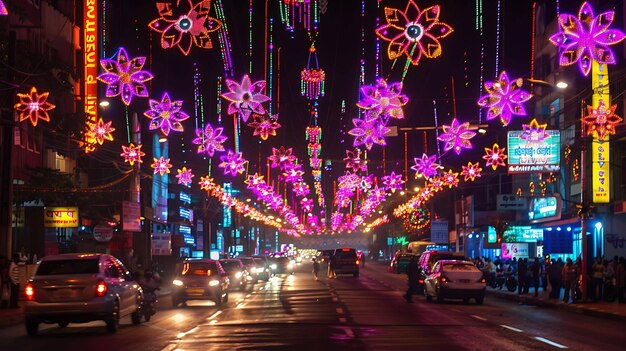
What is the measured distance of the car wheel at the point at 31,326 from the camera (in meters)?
20.9

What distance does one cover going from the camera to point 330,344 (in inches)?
694

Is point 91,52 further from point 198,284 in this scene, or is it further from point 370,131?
Answer: point 198,284

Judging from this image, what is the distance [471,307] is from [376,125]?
28.0ft

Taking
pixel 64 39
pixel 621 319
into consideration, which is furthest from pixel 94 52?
pixel 621 319

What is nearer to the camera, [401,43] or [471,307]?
[401,43]

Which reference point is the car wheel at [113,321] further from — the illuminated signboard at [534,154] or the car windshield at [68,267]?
the illuminated signboard at [534,154]

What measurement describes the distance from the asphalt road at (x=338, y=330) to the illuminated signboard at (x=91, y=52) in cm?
1728

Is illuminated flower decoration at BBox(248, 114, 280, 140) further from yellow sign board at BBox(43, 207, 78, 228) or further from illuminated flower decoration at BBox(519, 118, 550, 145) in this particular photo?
illuminated flower decoration at BBox(519, 118, 550, 145)

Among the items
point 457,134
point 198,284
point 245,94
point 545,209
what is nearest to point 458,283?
point 457,134

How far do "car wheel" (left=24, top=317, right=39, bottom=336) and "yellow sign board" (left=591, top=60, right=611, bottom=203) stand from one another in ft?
87.0

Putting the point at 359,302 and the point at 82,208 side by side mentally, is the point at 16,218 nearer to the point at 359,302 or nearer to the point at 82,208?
the point at 82,208

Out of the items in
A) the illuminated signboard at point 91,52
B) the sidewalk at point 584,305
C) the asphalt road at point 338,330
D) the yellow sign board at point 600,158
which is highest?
the illuminated signboard at point 91,52

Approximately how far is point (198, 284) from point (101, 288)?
37.5 feet

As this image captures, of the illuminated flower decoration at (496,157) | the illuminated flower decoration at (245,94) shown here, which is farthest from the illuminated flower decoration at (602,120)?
the illuminated flower decoration at (245,94)
